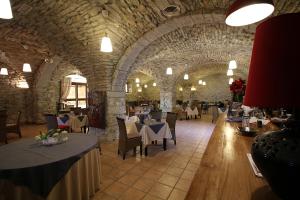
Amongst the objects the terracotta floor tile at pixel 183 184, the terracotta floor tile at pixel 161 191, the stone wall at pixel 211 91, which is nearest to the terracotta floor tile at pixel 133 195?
the terracotta floor tile at pixel 161 191

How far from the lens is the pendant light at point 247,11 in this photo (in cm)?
144

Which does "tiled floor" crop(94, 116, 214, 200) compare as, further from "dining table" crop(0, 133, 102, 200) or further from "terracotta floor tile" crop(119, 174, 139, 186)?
"dining table" crop(0, 133, 102, 200)

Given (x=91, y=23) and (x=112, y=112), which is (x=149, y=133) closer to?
(x=112, y=112)

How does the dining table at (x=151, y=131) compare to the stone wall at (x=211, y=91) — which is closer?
the dining table at (x=151, y=131)

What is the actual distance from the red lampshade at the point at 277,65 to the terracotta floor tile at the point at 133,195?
7.79 ft

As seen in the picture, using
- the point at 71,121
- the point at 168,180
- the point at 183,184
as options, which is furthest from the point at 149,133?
the point at 71,121

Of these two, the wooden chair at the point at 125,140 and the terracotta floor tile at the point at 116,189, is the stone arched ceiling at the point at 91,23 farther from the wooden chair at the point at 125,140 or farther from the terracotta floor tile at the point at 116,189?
the terracotta floor tile at the point at 116,189

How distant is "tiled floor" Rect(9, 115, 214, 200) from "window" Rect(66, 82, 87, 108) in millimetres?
6704

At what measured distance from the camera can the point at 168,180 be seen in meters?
2.94

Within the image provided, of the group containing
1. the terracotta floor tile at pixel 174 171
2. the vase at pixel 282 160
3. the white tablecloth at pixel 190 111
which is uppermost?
the vase at pixel 282 160

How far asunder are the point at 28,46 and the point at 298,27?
6927mm

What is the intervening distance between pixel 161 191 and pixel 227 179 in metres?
1.82

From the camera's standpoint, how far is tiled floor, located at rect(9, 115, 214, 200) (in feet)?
8.47

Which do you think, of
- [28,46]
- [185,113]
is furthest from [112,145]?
[185,113]
